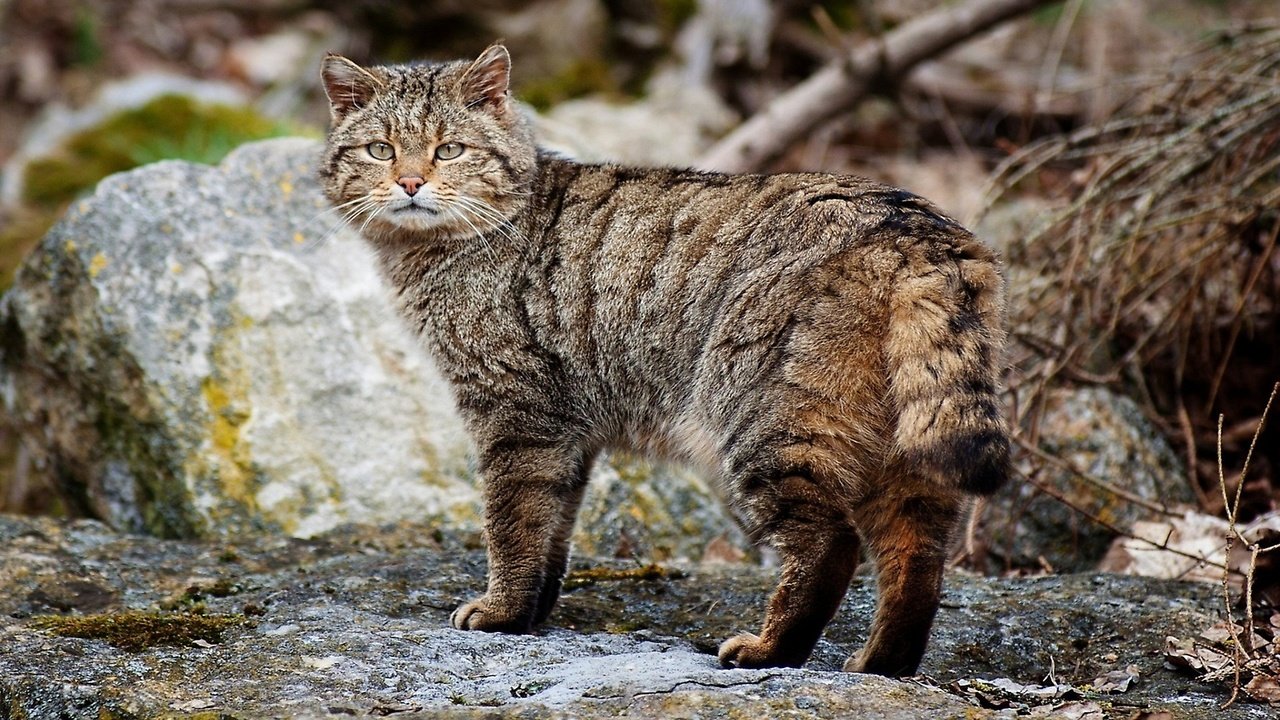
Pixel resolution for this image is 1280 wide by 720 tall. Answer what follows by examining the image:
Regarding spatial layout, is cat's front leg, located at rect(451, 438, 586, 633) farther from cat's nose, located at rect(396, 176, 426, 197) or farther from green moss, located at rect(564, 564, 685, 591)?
cat's nose, located at rect(396, 176, 426, 197)

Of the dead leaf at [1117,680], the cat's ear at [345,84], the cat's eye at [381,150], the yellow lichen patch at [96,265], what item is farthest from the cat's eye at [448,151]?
the dead leaf at [1117,680]

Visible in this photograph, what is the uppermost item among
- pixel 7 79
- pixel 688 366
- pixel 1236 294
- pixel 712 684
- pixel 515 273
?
pixel 7 79

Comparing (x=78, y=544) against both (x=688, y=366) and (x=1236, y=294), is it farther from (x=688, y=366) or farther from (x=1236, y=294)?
(x=1236, y=294)

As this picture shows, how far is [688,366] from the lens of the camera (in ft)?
13.2

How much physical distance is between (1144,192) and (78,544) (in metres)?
4.89

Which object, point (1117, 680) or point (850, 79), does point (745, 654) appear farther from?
point (850, 79)

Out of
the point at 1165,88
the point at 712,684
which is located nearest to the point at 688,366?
the point at 712,684

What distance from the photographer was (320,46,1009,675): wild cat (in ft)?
11.6

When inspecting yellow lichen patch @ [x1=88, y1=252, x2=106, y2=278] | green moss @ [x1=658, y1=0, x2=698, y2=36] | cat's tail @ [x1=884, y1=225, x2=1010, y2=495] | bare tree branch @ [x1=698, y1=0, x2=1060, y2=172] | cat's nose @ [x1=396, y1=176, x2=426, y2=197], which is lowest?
cat's tail @ [x1=884, y1=225, x2=1010, y2=495]

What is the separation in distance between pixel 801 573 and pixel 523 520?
1069 millimetres

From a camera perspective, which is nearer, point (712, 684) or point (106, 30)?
point (712, 684)

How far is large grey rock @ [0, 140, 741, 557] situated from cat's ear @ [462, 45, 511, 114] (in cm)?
108

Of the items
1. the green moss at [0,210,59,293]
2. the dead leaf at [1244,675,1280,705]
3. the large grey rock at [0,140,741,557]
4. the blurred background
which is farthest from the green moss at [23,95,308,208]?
the dead leaf at [1244,675,1280,705]

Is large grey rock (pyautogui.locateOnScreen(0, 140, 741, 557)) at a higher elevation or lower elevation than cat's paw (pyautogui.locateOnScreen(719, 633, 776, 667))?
higher
